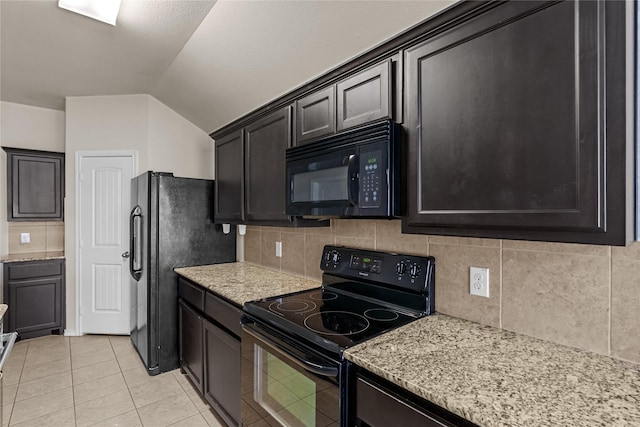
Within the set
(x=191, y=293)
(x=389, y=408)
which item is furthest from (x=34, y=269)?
(x=389, y=408)

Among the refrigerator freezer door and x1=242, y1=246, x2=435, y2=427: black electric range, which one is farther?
the refrigerator freezer door

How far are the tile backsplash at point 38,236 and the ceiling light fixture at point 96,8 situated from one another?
9.05 feet

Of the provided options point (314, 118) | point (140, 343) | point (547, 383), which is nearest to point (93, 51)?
point (314, 118)

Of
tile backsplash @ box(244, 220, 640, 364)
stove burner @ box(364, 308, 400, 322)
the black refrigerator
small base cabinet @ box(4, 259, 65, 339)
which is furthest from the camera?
small base cabinet @ box(4, 259, 65, 339)

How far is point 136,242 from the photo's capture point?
9.64ft

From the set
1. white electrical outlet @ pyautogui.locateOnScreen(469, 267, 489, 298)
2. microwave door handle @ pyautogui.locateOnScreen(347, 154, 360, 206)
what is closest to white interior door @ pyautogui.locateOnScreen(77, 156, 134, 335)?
microwave door handle @ pyautogui.locateOnScreen(347, 154, 360, 206)

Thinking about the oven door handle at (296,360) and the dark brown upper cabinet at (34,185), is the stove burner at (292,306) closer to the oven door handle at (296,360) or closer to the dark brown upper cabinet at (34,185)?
the oven door handle at (296,360)

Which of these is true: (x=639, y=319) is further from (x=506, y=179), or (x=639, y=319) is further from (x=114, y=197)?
(x=114, y=197)

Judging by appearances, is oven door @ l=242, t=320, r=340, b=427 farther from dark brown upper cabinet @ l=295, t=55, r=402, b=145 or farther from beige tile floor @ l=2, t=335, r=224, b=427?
dark brown upper cabinet @ l=295, t=55, r=402, b=145

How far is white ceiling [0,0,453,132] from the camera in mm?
1680

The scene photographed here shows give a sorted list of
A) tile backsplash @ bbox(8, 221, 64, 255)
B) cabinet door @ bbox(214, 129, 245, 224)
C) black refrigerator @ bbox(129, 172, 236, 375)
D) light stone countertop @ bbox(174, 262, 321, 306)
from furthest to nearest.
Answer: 1. tile backsplash @ bbox(8, 221, 64, 255)
2. black refrigerator @ bbox(129, 172, 236, 375)
3. cabinet door @ bbox(214, 129, 245, 224)
4. light stone countertop @ bbox(174, 262, 321, 306)

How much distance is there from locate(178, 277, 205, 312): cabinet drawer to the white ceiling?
4.98 feet

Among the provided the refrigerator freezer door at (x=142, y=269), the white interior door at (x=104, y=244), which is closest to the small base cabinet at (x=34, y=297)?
the white interior door at (x=104, y=244)

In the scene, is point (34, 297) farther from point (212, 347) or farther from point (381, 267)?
point (381, 267)
